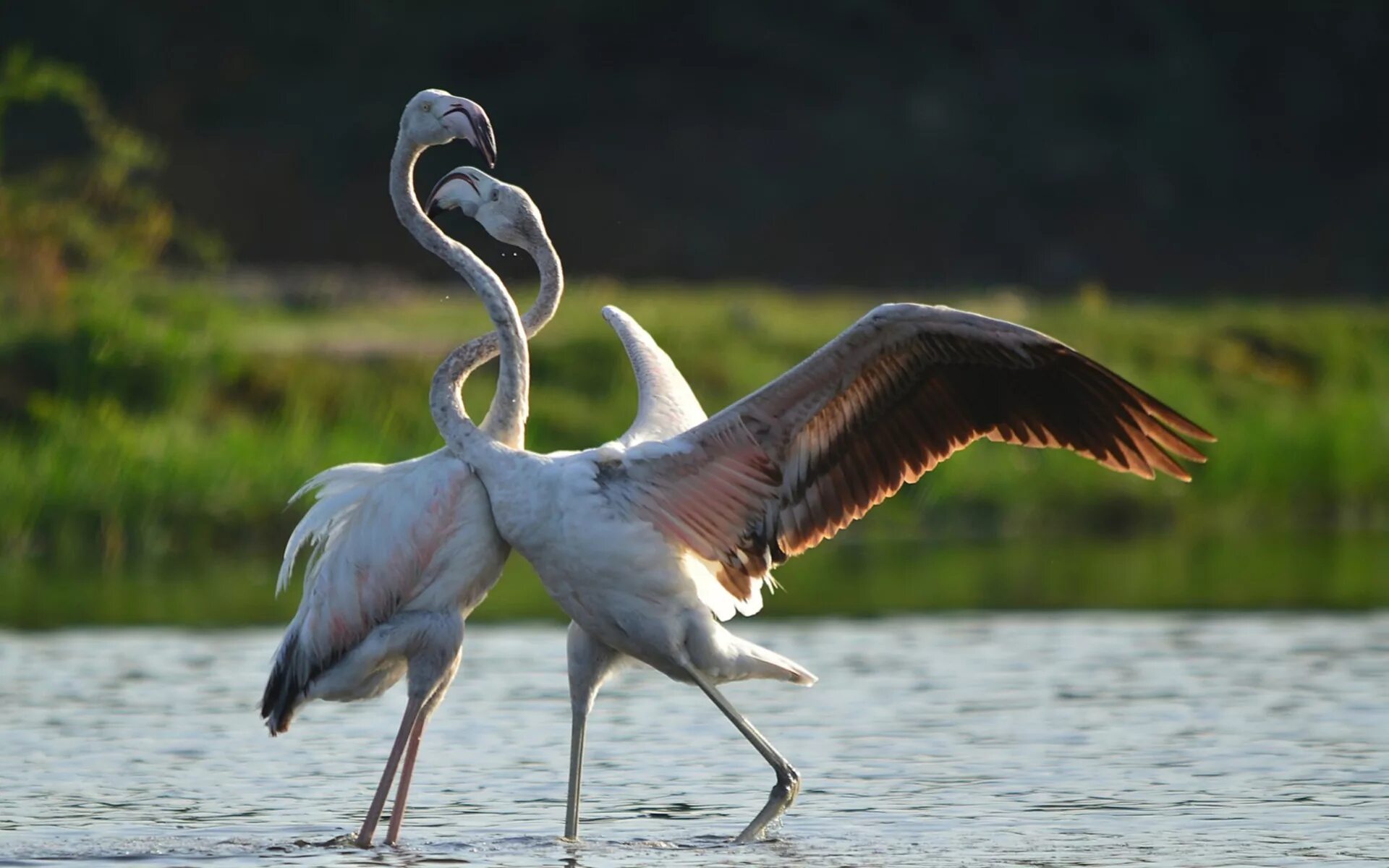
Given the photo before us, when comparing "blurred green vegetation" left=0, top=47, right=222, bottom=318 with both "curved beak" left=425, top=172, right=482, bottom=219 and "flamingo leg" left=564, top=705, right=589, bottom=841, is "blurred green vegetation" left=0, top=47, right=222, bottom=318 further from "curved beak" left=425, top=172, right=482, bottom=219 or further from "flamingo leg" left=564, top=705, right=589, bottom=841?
"flamingo leg" left=564, top=705, right=589, bottom=841

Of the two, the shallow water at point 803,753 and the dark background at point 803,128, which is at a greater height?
the dark background at point 803,128

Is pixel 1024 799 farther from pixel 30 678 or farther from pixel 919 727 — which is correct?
pixel 30 678

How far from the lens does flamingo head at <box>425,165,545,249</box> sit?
7598mm

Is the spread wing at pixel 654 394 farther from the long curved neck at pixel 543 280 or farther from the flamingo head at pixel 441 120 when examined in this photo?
the flamingo head at pixel 441 120

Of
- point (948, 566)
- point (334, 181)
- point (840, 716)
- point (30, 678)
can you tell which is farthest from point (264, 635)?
point (334, 181)

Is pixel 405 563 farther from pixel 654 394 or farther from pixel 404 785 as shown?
pixel 654 394

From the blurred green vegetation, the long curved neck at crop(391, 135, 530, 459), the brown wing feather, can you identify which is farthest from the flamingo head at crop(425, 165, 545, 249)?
the blurred green vegetation

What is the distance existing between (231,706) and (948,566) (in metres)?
5.09

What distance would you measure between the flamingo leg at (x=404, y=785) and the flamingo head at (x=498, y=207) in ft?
4.95

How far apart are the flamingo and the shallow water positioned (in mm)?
463

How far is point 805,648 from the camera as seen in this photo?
35.6 ft

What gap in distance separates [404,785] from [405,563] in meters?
0.67

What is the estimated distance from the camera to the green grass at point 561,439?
12875mm

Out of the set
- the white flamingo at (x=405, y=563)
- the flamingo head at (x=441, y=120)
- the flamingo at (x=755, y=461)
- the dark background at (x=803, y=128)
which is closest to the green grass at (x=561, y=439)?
the white flamingo at (x=405, y=563)
